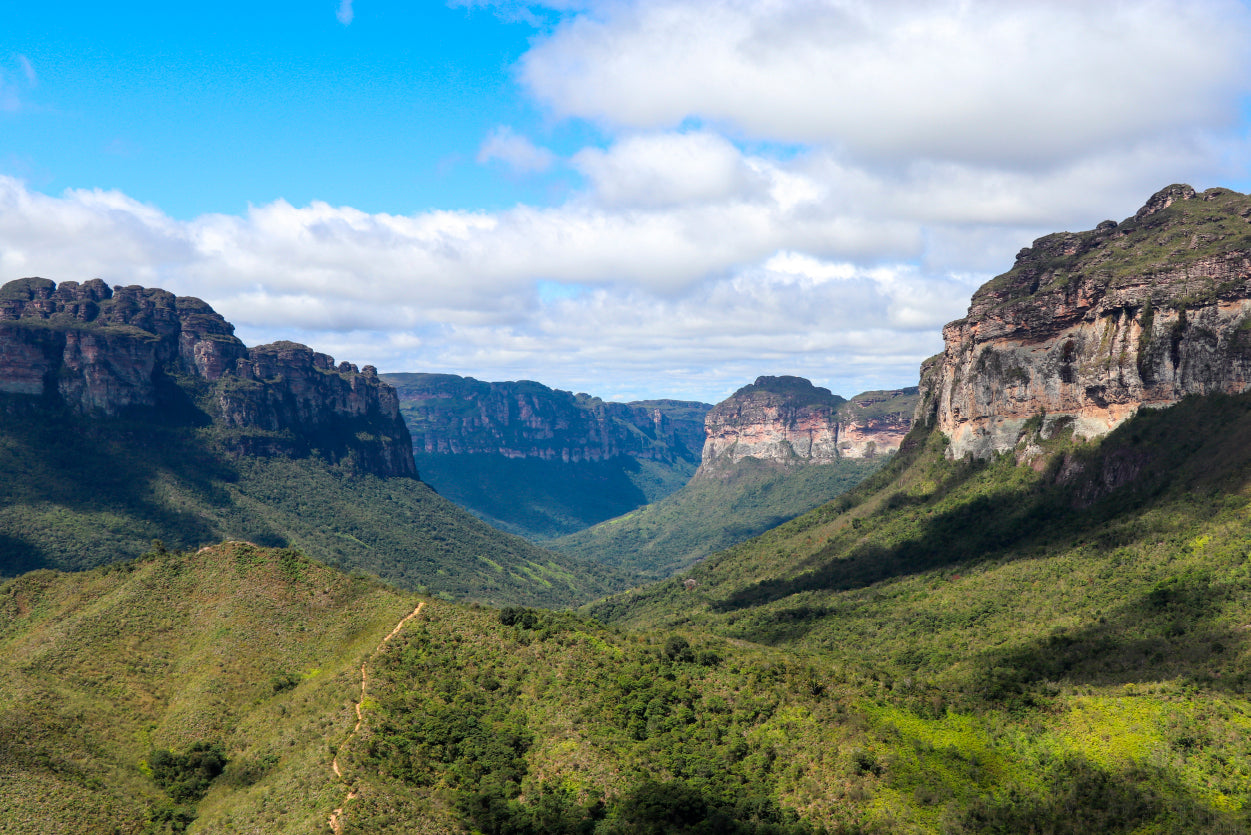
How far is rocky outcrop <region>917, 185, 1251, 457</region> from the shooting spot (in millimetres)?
123438

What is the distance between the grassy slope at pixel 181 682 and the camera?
61312 millimetres

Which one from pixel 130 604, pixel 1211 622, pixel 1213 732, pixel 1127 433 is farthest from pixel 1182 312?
pixel 130 604

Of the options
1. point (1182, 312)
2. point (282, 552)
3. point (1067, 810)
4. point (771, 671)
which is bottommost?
point (1067, 810)

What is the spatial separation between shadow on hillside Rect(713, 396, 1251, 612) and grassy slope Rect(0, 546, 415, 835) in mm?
96337

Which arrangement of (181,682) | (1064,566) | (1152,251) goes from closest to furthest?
1. (181,682)
2. (1064,566)
3. (1152,251)

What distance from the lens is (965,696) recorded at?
250 feet

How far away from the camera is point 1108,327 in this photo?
447 feet

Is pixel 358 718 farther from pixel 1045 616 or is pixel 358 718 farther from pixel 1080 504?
pixel 1080 504

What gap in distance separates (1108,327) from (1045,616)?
55.3m

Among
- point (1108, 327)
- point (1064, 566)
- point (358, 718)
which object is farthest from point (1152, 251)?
point (358, 718)

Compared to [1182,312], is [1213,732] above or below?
below

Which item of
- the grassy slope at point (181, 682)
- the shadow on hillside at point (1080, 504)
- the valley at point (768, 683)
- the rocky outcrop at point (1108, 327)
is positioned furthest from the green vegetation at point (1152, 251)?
the grassy slope at point (181, 682)

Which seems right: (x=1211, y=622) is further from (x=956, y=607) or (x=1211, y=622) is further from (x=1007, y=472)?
(x=1007, y=472)

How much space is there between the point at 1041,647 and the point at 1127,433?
52.3 meters
